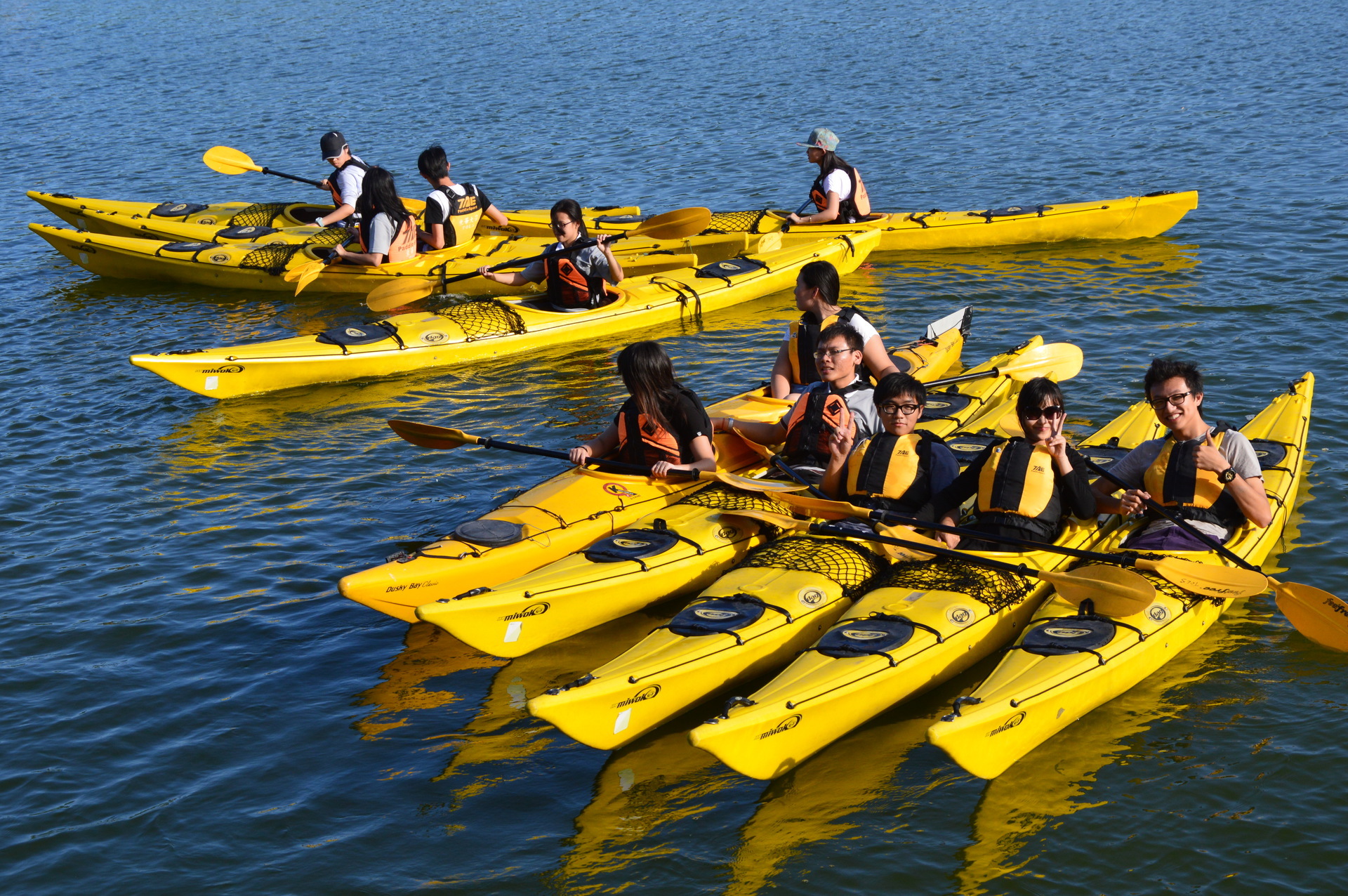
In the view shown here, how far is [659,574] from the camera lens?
684cm

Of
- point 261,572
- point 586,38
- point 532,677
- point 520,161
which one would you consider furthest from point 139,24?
point 532,677

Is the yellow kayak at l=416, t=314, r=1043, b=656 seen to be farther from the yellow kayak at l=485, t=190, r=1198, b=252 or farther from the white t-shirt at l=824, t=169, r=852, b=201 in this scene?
the yellow kayak at l=485, t=190, r=1198, b=252

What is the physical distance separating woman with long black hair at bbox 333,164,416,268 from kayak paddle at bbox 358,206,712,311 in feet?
2.29

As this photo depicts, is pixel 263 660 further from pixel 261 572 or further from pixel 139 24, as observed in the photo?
pixel 139 24

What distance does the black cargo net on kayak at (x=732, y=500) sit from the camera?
724 centimetres

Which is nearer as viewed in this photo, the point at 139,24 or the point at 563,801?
the point at 563,801

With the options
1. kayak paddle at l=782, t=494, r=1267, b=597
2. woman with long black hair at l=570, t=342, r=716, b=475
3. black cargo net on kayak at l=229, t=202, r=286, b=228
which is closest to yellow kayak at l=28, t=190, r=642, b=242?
black cargo net on kayak at l=229, t=202, r=286, b=228

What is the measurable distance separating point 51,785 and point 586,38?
2455 centimetres

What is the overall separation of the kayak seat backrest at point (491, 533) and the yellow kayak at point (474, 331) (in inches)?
181

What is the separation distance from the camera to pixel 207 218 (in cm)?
1539

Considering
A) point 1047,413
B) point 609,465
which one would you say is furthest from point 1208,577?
point 609,465

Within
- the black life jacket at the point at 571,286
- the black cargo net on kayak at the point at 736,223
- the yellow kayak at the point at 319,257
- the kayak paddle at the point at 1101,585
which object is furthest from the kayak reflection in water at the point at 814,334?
the black cargo net on kayak at the point at 736,223

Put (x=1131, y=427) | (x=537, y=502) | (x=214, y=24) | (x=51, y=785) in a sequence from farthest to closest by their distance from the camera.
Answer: (x=214, y=24)
(x=1131, y=427)
(x=537, y=502)
(x=51, y=785)

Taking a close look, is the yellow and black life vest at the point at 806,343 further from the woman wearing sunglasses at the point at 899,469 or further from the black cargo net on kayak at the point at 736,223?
the black cargo net on kayak at the point at 736,223
